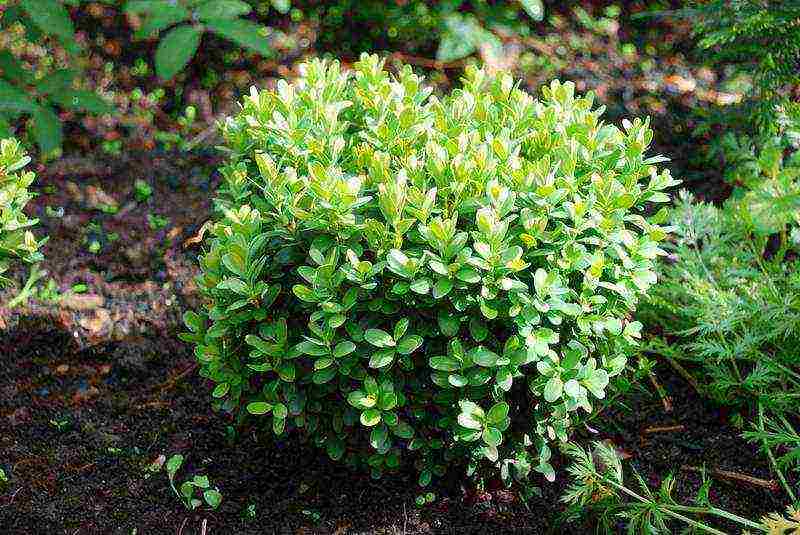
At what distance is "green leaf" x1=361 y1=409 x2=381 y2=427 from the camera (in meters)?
2.09

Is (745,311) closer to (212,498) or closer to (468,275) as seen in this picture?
(468,275)

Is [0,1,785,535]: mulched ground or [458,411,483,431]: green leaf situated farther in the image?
[0,1,785,535]: mulched ground

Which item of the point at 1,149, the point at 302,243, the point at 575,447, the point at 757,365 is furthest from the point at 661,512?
the point at 1,149

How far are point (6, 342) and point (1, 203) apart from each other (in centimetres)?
76

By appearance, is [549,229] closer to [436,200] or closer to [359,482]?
[436,200]

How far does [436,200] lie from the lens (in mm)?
2180

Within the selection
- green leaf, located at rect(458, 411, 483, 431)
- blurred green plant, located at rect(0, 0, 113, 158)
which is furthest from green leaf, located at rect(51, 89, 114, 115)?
green leaf, located at rect(458, 411, 483, 431)

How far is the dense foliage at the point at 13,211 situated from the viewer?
2338mm

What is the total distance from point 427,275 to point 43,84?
6.98 ft

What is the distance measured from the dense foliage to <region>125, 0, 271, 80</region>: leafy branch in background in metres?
1.09

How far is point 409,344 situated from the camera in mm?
2053

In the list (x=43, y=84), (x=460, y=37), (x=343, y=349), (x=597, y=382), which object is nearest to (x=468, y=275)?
(x=343, y=349)

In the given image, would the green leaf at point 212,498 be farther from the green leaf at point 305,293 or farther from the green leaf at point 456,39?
the green leaf at point 456,39

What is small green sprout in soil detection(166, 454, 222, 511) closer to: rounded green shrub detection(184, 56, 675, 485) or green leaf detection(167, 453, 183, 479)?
green leaf detection(167, 453, 183, 479)
